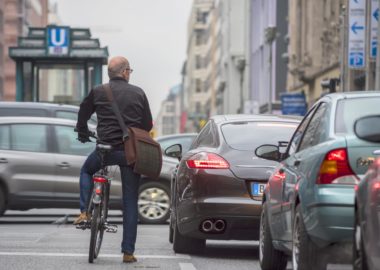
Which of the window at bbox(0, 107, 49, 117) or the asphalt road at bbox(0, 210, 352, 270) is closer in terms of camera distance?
the asphalt road at bbox(0, 210, 352, 270)

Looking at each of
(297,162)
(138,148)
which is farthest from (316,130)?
(138,148)

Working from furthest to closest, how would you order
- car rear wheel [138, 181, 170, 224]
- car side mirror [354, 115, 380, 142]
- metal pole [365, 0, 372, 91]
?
metal pole [365, 0, 372, 91]
car rear wheel [138, 181, 170, 224]
car side mirror [354, 115, 380, 142]

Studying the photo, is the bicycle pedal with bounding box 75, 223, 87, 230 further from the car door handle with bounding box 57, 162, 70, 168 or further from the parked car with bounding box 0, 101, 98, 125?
the parked car with bounding box 0, 101, 98, 125

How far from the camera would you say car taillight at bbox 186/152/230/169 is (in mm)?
12719

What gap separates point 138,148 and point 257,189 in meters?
1.28

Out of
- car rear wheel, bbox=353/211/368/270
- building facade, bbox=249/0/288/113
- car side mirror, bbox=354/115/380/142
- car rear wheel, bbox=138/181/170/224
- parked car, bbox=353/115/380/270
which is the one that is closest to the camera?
parked car, bbox=353/115/380/270

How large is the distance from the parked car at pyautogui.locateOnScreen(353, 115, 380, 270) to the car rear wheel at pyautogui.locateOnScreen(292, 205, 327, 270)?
96cm

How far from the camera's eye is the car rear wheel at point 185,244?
13.6 meters

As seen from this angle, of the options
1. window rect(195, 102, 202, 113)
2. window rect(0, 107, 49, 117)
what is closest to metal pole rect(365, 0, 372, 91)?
window rect(0, 107, 49, 117)

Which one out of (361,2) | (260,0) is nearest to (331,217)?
(361,2)

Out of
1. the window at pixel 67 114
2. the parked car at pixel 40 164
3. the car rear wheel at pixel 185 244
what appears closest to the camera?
the car rear wheel at pixel 185 244

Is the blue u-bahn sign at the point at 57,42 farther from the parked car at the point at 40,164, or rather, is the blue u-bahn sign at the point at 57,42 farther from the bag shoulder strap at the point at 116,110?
the bag shoulder strap at the point at 116,110

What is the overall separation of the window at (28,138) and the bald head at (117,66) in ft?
25.4

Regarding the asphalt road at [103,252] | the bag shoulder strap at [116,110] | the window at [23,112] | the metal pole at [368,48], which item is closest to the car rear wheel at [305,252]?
the asphalt road at [103,252]
